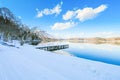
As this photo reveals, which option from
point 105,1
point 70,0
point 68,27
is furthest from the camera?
point 68,27

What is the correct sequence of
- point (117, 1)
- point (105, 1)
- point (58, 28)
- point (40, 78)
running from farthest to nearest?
1. point (58, 28)
2. point (105, 1)
3. point (117, 1)
4. point (40, 78)

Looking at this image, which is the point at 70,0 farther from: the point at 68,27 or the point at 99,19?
the point at 68,27

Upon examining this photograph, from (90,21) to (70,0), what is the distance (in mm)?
16684

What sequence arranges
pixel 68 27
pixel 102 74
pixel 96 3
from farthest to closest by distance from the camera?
pixel 68 27
pixel 96 3
pixel 102 74

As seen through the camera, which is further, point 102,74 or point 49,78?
point 102,74

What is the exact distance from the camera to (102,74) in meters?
4.52

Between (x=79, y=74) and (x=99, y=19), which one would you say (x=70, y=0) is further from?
(x=79, y=74)

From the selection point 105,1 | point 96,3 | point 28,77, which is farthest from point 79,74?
point 96,3

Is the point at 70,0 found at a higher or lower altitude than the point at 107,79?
higher

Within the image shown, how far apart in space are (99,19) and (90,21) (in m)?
2.84

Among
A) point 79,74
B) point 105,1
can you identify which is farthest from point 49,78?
point 105,1

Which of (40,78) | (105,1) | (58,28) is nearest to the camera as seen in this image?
(40,78)

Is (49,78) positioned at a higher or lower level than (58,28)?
lower

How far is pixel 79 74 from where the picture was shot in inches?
179
